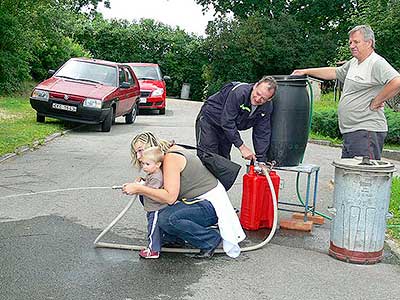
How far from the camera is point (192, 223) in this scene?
18.7ft

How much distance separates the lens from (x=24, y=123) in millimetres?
14820

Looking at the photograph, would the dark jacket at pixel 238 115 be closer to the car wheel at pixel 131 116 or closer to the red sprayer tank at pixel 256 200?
the red sprayer tank at pixel 256 200

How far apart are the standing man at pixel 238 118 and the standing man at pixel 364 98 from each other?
0.83m

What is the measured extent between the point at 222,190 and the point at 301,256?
1002 mm

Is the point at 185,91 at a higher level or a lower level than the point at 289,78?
lower

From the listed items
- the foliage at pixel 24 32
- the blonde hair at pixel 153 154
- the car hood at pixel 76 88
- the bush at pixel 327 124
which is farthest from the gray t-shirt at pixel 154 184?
the foliage at pixel 24 32

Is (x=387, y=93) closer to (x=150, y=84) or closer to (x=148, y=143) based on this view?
(x=148, y=143)

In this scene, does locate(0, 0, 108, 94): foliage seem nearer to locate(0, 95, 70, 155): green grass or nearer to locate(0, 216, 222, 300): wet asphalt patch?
locate(0, 95, 70, 155): green grass

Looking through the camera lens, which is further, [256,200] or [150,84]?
[150,84]

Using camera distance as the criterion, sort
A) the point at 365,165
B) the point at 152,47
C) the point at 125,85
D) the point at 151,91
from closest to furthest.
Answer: the point at 365,165 → the point at 125,85 → the point at 151,91 → the point at 152,47

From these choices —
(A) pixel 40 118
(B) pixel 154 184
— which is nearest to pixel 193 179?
(B) pixel 154 184

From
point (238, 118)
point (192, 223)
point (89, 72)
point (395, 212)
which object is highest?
point (89, 72)

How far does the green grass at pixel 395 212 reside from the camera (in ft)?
23.2

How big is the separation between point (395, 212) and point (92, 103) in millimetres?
8284
